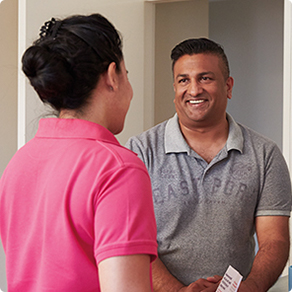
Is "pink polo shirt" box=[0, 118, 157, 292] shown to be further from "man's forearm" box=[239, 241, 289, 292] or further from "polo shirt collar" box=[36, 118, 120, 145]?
"man's forearm" box=[239, 241, 289, 292]

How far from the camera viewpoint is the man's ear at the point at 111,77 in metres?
0.78

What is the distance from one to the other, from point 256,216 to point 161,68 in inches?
67.2

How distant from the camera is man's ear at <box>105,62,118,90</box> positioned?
0.78 metres

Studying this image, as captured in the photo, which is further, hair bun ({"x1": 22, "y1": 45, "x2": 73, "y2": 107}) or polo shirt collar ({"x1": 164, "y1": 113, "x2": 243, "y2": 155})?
polo shirt collar ({"x1": 164, "y1": 113, "x2": 243, "y2": 155})

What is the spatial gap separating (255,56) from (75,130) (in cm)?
366

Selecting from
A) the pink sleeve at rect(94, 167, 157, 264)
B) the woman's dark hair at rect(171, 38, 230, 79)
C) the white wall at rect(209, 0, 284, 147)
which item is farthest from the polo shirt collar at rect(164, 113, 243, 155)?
the white wall at rect(209, 0, 284, 147)

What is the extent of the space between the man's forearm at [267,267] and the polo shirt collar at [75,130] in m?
0.75

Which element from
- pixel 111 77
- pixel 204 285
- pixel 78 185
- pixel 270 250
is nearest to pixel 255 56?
pixel 270 250

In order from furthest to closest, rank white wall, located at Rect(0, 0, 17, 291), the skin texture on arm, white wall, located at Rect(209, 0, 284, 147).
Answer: white wall, located at Rect(209, 0, 284, 147) → white wall, located at Rect(0, 0, 17, 291) → the skin texture on arm

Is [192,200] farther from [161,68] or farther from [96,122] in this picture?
[161,68]

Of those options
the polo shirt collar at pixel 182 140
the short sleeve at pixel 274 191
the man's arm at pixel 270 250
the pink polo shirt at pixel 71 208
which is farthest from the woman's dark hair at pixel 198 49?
the pink polo shirt at pixel 71 208

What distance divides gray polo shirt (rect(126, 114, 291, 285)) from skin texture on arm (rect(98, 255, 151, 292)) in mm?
676

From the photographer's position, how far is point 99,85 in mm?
776

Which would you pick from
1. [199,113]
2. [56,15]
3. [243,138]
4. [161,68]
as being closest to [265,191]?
[243,138]
